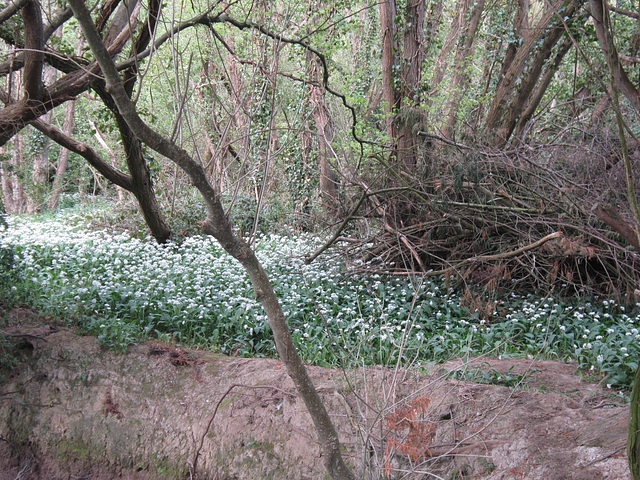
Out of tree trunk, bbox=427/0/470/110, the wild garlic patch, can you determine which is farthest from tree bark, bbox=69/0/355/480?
tree trunk, bbox=427/0/470/110

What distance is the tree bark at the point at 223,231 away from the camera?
1.85 metres

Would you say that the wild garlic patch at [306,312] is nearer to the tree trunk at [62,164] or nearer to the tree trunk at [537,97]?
the tree trunk at [537,97]

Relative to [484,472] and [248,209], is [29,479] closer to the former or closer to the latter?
[484,472]

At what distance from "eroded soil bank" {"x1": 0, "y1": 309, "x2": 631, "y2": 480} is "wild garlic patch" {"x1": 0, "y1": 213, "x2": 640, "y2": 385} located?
328 millimetres

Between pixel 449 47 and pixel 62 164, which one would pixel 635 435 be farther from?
pixel 62 164

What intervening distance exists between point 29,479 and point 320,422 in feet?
10.4

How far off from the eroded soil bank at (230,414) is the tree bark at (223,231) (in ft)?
2.05

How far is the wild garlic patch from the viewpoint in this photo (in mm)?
4773

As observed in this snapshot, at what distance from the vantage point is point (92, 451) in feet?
13.8

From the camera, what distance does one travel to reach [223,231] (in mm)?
2244

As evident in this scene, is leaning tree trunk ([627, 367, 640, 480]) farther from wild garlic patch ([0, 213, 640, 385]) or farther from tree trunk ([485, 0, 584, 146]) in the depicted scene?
tree trunk ([485, 0, 584, 146])

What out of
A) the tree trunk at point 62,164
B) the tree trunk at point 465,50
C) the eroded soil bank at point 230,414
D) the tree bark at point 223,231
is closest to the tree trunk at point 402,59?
the tree trunk at point 465,50

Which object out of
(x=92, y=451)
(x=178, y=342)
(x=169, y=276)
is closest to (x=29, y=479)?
(x=92, y=451)

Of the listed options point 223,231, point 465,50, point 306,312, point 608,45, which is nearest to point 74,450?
point 306,312
